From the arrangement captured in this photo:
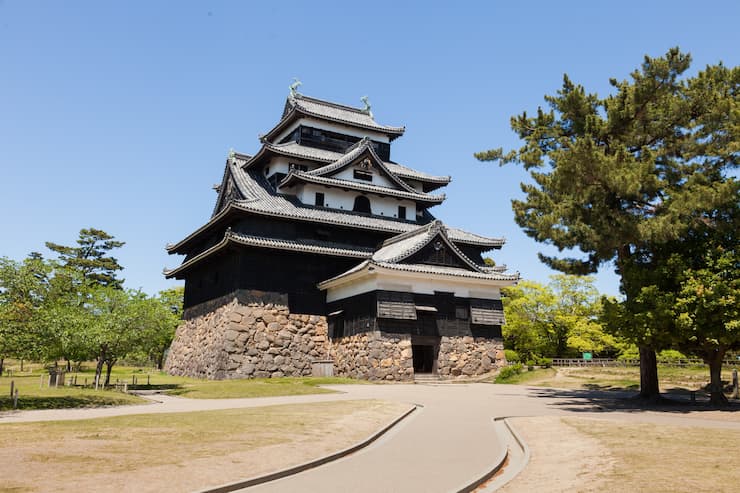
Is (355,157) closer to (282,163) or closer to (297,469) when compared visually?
(282,163)

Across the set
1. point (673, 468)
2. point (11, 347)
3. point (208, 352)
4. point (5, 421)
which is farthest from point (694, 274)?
point (208, 352)

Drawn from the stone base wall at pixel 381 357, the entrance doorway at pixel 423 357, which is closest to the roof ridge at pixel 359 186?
the stone base wall at pixel 381 357

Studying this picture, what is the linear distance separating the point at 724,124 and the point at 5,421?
24636 millimetres

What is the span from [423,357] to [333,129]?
21172 mm

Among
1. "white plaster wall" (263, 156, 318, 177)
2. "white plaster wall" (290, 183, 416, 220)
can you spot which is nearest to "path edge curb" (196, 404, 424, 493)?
"white plaster wall" (290, 183, 416, 220)

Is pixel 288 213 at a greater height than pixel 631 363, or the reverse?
pixel 288 213

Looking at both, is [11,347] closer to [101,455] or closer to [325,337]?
[101,455]

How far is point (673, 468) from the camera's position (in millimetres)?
8867

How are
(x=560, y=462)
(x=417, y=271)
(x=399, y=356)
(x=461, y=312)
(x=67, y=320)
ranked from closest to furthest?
(x=560, y=462)
(x=67, y=320)
(x=399, y=356)
(x=417, y=271)
(x=461, y=312)

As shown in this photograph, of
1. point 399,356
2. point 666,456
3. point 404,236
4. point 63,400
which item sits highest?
point 404,236

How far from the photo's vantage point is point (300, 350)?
33.9 m

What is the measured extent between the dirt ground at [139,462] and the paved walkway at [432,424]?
781 mm

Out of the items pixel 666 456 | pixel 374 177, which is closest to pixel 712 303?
pixel 666 456

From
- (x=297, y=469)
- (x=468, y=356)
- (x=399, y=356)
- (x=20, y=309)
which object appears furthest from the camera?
(x=468, y=356)
